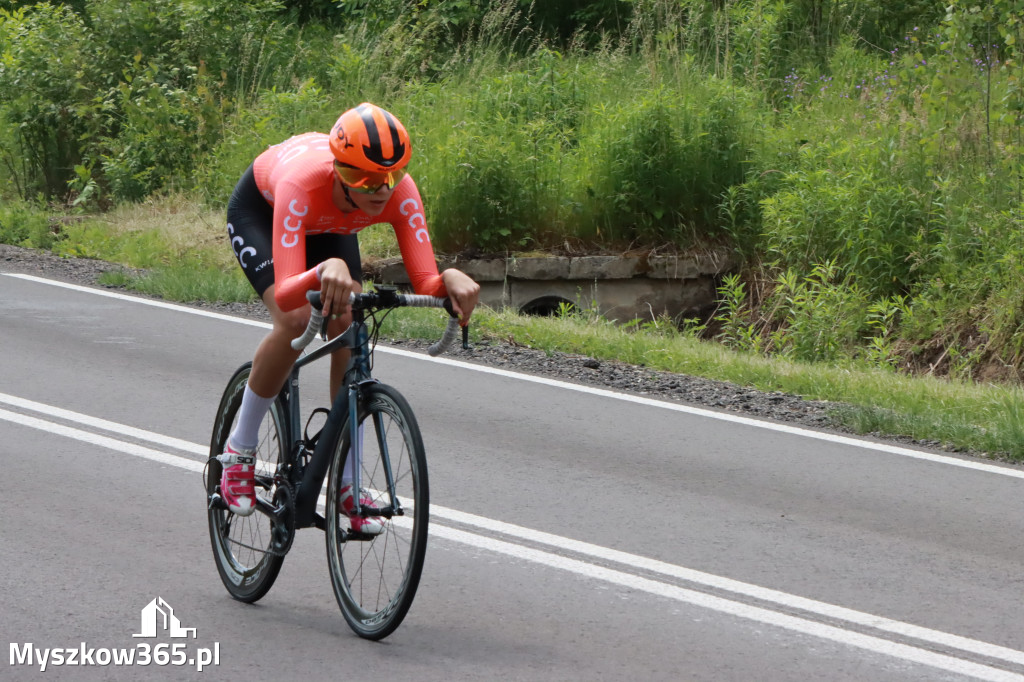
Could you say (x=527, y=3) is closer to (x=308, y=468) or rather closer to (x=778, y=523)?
(x=778, y=523)

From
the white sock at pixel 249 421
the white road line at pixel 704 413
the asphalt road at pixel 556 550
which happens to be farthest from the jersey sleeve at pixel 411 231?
the white road line at pixel 704 413

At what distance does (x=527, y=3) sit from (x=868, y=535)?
15.9 meters

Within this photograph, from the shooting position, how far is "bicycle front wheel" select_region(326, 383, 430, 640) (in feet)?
14.1

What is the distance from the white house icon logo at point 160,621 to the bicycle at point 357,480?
31 cm

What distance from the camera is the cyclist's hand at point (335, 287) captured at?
4.06 m

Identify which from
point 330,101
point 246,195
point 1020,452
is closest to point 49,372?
point 246,195

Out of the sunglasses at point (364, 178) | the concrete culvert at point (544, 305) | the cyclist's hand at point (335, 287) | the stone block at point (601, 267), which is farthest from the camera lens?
the concrete culvert at point (544, 305)

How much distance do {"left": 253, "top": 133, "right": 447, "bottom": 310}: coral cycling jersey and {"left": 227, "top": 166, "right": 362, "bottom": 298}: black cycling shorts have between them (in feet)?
0.47

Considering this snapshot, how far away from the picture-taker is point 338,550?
15.1 ft

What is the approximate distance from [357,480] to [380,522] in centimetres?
20

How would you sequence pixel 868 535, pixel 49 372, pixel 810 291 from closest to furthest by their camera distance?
pixel 868 535 < pixel 49 372 < pixel 810 291

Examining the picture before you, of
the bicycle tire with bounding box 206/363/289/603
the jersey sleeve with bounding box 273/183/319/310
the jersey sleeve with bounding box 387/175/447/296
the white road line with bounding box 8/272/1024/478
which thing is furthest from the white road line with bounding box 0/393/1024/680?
the white road line with bounding box 8/272/1024/478

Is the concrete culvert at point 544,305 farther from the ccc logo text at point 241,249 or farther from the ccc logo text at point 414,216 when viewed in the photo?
the ccc logo text at point 414,216
